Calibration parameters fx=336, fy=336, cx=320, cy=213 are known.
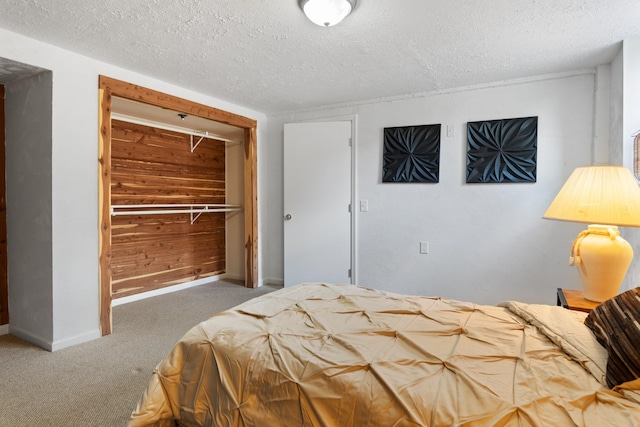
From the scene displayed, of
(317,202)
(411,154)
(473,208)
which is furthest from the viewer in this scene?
(317,202)

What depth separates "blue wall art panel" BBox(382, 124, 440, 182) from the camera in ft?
11.3

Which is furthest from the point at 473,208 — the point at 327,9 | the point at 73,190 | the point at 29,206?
the point at 29,206

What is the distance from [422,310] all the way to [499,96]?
2.53 metres

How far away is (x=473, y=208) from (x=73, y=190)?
3.46m

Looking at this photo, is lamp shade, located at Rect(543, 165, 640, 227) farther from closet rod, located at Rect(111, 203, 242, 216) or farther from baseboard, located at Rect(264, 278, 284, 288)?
closet rod, located at Rect(111, 203, 242, 216)

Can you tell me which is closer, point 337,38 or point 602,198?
point 602,198

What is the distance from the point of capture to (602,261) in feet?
5.98

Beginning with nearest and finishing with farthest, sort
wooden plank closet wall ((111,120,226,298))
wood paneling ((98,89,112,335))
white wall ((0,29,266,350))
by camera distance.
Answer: white wall ((0,29,266,350)) < wood paneling ((98,89,112,335)) < wooden plank closet wall ((111,120,226,298))

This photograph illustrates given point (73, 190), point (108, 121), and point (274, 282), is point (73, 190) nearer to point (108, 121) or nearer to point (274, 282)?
point (108, 121)

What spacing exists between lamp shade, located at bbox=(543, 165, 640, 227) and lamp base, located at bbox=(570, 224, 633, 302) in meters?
0.26

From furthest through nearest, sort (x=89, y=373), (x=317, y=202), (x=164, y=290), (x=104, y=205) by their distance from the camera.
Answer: (x=164, y=290) < (x=317, y=202) < (x=104, y=205) < (x=89, y=373)

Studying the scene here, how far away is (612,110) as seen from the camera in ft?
8.70

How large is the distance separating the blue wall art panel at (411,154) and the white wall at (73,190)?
2.65 meters

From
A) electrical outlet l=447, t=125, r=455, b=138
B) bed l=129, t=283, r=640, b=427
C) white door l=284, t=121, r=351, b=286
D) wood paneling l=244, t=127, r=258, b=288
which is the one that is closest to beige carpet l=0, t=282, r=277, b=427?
bed l=129, t=283, r=640, b=427
